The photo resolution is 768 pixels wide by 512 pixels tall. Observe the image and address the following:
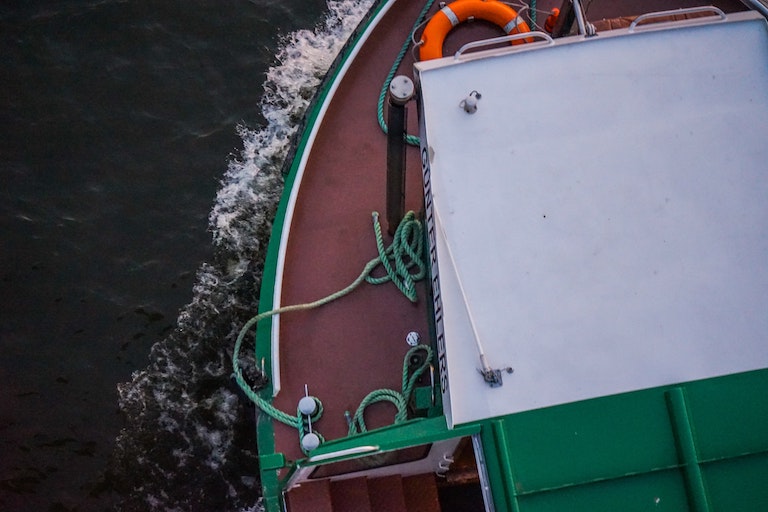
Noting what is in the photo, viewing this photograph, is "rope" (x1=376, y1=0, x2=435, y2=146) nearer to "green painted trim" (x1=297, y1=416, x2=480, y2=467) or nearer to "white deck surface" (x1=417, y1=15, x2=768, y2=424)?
"white deck surface" (x1=417, y1=15, x2=768, y2=424)

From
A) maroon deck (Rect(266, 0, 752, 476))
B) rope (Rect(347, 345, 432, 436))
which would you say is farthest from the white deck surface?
maroon deck (Rect(266, 0, 752, 476))

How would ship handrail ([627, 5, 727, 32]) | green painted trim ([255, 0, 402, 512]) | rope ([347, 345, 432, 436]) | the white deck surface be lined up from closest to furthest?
the white deck surface < ship handrail ([627, 5, 727, 32]) < green painted trim ([255, 0, 402, 512]) < rope ([347, 345, 432, 436])

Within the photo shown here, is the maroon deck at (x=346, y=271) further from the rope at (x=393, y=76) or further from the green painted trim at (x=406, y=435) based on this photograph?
the green painted trim at (x=406, y=435)

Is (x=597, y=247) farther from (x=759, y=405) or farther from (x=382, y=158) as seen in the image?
(x=382, y=158)

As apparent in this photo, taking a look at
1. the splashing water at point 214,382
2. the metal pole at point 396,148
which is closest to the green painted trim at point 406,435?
the metal pole at point 396,148

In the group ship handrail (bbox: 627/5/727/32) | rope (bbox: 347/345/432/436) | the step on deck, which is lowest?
the step on deck

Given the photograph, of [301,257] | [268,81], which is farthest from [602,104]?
[268,81]
